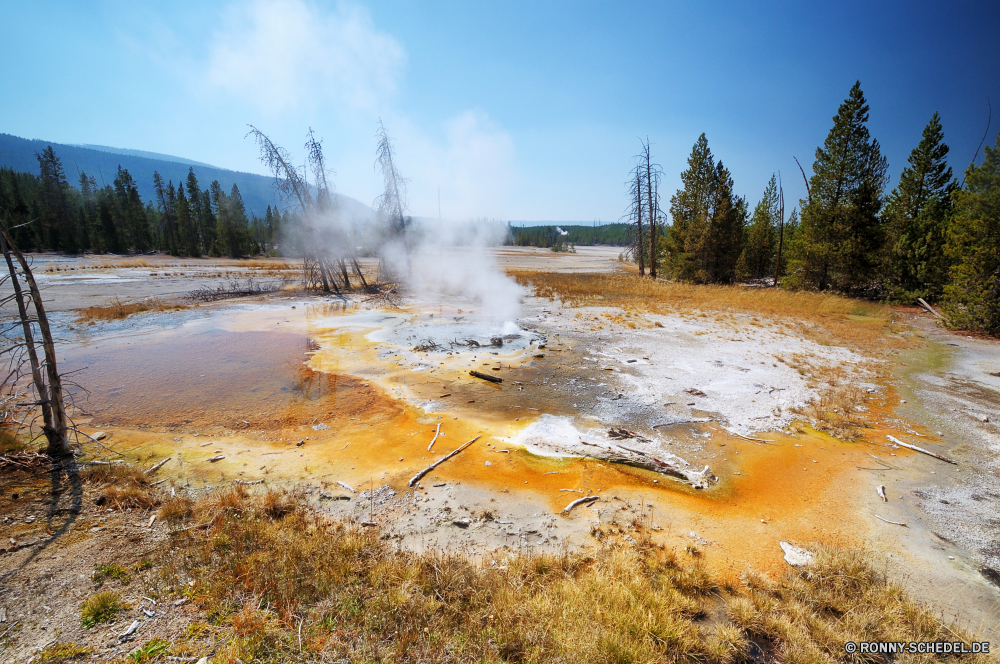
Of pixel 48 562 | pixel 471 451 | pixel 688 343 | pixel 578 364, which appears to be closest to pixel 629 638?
pixel 471 451

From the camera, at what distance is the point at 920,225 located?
67.5 feet

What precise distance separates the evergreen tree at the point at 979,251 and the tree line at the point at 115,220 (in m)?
62.5

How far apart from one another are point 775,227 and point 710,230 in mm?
17720

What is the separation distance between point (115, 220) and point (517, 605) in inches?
A: 3397

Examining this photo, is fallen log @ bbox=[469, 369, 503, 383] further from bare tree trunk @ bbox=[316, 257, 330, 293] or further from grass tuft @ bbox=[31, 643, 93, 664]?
bare tree trunk @ bbox=[316, 257, 330, 293]

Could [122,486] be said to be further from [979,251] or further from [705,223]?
[705,223]

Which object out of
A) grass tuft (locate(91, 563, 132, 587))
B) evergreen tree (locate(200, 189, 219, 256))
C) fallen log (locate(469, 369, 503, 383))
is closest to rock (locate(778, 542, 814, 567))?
fallen log (locate(469, 369, 503, 383))

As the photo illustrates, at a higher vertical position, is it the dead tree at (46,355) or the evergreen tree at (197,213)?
the evergreen tree at (197,213)

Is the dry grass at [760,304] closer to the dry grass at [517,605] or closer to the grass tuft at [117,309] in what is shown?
the dry grass at [517,605]

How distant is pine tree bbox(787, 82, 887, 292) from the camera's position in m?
21.2

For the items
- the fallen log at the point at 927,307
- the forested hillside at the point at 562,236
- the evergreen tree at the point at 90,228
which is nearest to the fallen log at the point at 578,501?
the fallen log at the point at 927,307

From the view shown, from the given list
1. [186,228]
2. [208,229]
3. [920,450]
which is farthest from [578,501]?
[208,229]

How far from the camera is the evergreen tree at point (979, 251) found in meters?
14.3

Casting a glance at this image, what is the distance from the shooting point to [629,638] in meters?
3.16
